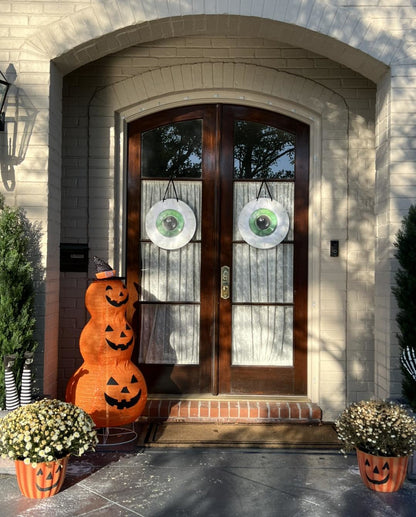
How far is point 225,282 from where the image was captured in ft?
17.9

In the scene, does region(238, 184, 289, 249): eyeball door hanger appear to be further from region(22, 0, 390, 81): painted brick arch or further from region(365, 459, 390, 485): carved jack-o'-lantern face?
region(365, 459, 390, 485): carved jack-o'-lantern face

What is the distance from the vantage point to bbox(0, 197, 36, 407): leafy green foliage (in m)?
4.12

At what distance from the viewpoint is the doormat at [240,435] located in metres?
4.56

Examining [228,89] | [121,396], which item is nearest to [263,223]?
[228,89]

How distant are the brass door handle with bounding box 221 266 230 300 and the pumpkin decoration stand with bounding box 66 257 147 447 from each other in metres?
1.19

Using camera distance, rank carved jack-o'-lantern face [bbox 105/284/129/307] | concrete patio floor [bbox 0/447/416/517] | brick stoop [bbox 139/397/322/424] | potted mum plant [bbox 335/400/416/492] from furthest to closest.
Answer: brick stoop [bbox 139/397/322/424] < carved jack-o'-lantern face [bbox 105/284/129/307] < potted mum plant [bbox 335/400/416/492] < concrete patio floor [bbox 0/447/416/517]

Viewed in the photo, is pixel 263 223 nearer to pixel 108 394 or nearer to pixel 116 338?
pixel 116 338

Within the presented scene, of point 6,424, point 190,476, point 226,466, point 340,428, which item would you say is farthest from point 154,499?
point 340,428

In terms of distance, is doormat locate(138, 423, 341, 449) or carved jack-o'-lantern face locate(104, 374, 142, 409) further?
doormat locate(138, 423, 341, 449)

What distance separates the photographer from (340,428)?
12.6 feet

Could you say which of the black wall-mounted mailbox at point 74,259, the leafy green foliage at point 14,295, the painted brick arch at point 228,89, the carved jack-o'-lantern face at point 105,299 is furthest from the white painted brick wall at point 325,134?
the leafy green foliage at point 14,295

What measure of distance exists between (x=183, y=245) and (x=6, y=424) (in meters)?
2.44

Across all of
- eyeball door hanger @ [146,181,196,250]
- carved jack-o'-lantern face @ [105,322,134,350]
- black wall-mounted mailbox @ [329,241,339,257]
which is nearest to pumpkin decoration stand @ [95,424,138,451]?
carved jack-o'-lantern face @ [105,322,134,350]

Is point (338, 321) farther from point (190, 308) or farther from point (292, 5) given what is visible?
point (292, 5)
